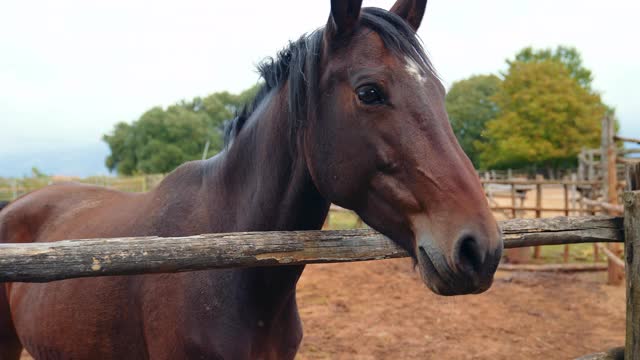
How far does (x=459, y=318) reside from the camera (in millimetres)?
6418

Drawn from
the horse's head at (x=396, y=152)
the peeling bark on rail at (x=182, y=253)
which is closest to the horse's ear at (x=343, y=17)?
the horse's head at (x=396, y=152)

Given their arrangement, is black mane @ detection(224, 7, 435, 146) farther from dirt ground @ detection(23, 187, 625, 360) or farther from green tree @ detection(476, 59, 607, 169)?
green tree @ detection(476, 59, 607, 169)

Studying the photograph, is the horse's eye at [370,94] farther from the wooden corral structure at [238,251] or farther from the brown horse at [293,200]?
the wooden corral structure at [238,251]

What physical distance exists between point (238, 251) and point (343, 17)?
40.6 inches

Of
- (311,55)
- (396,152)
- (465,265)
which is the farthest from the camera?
(311,55)

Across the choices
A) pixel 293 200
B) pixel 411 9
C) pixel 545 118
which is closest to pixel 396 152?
pixel 293 200

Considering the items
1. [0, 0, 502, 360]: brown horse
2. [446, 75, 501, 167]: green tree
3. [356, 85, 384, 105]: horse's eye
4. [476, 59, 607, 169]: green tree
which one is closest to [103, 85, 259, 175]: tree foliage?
[446, 75, 501, 167]: green tree

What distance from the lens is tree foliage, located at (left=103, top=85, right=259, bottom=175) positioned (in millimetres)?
45625

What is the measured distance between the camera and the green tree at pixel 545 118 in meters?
32.8

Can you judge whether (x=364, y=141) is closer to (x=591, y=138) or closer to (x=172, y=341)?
(x=172, y=341)

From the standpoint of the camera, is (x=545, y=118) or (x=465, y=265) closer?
(x=465, y=265)

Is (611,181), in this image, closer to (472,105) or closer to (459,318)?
(459,318)

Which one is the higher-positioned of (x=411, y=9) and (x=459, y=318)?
(x=411, y=9)

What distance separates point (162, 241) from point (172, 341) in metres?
0.63
